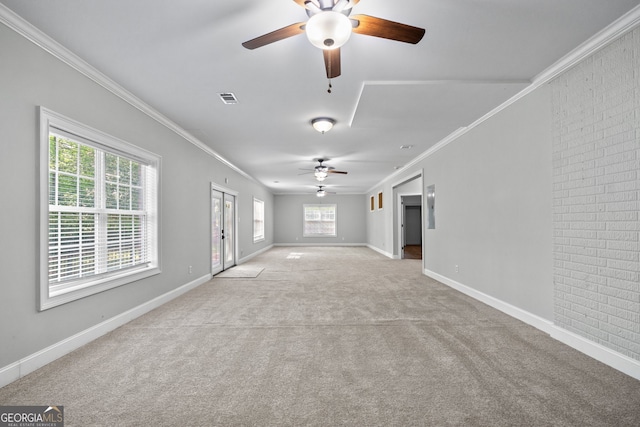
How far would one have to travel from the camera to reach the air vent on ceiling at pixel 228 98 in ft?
11.6

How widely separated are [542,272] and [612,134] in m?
1.49

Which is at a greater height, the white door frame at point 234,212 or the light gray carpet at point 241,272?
the white door frame at point 234,212

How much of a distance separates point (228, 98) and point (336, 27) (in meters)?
2.19

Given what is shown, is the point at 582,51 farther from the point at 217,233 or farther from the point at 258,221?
the point at 258,221

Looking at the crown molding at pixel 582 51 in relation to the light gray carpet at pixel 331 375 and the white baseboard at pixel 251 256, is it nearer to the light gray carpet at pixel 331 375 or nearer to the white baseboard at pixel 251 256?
the light gray carpet at pixel 331 375

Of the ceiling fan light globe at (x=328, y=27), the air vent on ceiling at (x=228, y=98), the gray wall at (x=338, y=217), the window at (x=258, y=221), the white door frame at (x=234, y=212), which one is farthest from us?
the gray wall at (x=338, y=217)

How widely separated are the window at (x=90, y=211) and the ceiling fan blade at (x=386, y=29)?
257cm

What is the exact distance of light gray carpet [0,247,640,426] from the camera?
1.88 m

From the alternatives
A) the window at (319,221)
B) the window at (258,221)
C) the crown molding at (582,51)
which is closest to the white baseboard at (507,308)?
the crown molding at (582,51)

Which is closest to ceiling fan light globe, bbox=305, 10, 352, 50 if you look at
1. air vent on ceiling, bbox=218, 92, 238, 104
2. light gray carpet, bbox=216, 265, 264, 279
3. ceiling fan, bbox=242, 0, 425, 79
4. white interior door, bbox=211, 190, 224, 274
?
ceiling fan, bbox=242, 0, 425, 79

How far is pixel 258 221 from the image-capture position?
38.2 ft

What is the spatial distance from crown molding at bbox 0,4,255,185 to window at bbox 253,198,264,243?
6403 millimetres

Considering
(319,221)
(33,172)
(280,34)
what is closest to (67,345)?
(33,172)

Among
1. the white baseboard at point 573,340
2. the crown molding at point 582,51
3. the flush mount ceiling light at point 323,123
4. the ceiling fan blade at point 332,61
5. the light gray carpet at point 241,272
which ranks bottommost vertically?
the light gray carpet at point 241,272
